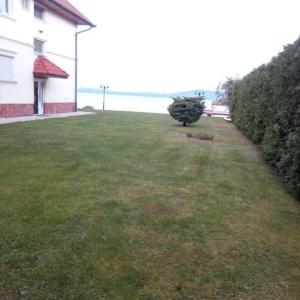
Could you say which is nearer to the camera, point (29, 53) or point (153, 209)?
point (153, 209)

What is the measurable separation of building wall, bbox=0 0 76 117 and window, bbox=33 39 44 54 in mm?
212

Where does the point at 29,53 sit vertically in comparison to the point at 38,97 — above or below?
above

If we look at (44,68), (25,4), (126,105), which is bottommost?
(126,105)

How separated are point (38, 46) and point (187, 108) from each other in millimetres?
9002

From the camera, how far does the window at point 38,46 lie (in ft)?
58.5

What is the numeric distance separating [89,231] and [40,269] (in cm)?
87

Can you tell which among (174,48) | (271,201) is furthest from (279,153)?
(174,48)

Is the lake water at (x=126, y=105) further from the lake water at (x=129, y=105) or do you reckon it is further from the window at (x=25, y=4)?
the window at (x=25, y=4)

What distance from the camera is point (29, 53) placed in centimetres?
1673

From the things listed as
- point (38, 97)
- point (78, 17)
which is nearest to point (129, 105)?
point (78, 17)

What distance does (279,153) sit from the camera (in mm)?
7215

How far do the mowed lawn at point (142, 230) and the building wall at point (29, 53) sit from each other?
9.04 m

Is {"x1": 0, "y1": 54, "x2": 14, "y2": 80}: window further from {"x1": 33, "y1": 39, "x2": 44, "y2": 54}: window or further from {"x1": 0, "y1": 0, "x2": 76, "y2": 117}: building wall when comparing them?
{"x1": 33, "y1": 39, "x2": 44, "y2": 54}: window

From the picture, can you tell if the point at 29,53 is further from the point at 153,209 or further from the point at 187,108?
the point at 153,209
